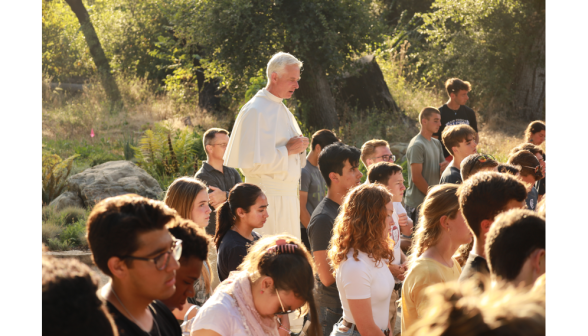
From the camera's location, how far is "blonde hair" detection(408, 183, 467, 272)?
266 cm

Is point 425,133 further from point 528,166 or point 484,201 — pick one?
point 484,201

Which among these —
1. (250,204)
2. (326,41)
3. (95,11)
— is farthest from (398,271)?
(95,11)

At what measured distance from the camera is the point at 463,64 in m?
14.9

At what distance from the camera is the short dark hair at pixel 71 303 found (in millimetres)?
1391

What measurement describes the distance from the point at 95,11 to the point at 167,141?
44.4ft

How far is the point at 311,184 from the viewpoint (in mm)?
5062

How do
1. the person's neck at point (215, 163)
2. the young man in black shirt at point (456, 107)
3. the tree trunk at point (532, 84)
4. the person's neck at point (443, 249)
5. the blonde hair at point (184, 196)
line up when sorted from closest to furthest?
the person's neck at point (443, 249) < the blonde hair at point (184, 196) < the person's neck at point (215, 163) < the young man in black shirt at point (456, 107) < the tree trunk at point (532, 84)

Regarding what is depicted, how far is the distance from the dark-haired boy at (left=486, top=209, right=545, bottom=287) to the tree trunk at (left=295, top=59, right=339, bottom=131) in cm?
997

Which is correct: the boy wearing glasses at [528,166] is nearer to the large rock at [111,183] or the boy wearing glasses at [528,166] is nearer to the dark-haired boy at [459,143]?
the dark-haired boy at [459,143]

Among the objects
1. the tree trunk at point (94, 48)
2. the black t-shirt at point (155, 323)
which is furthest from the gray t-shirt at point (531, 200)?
the tree trunk at point (94, 48)

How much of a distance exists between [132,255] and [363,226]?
1.39 m

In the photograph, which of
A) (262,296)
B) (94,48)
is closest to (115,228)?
(262,296)

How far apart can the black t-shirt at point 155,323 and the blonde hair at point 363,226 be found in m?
1.09
